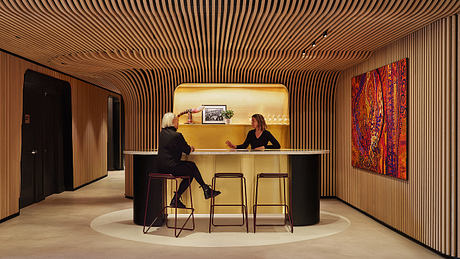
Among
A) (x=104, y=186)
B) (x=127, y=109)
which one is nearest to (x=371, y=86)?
(x=127, y=109)

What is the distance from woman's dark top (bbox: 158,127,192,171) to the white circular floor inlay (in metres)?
1.05

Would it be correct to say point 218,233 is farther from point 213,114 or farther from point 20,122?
point 20,122

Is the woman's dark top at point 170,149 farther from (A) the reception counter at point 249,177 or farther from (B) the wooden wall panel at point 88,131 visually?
(B) the wooden wall panel at point 88,131

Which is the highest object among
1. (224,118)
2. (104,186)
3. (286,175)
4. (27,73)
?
(27,73)

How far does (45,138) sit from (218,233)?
5.79 meters

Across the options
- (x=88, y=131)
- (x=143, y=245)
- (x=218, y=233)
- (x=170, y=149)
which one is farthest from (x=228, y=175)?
(x=88, y=131)

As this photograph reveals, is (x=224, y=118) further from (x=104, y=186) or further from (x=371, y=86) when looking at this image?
(x=104, y=186)

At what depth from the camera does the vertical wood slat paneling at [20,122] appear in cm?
742

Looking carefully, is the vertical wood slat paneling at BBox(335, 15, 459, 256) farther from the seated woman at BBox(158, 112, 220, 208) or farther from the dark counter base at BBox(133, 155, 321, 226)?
the seated woman at BBox(158, 112, 220, 208)

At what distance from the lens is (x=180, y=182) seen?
7.18 m

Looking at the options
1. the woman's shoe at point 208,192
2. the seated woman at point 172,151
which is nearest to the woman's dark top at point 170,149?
the seated woman at point 172,151

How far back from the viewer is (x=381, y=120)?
7.02 metres

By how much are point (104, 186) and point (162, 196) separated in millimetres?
5786

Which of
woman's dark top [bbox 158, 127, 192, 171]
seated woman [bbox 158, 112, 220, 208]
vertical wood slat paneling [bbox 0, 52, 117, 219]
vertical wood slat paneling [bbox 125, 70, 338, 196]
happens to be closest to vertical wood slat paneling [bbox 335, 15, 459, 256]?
vertical wood slat paneling [bbox 125, 70, 338, 196]
